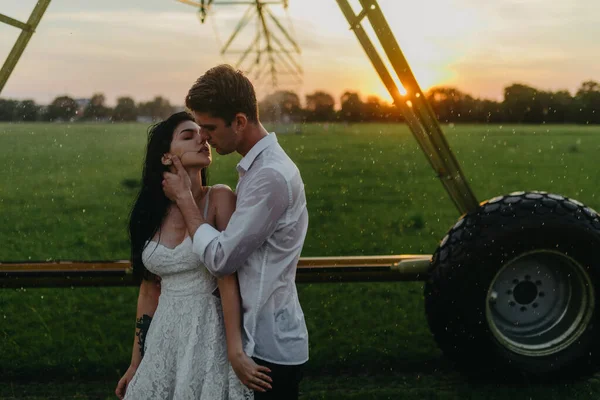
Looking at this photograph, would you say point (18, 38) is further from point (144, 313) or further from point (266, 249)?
point (266, 249)

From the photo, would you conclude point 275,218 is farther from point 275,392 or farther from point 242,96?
point 275,392

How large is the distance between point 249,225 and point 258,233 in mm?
42

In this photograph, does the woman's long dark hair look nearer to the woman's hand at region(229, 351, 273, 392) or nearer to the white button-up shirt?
the white button-up shirt

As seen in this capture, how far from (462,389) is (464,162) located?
18.0 meters

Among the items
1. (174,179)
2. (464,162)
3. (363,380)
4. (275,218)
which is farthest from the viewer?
(464,162)

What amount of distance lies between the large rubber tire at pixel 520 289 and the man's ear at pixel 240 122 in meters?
2.07

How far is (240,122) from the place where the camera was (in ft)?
8.71

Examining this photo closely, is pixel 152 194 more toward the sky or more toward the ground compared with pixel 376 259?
more toward the sky

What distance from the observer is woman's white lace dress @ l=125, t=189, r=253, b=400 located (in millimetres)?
2721

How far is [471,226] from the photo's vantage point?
439cm

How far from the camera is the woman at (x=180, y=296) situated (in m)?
2.70

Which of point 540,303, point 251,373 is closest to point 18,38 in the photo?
point 251,373

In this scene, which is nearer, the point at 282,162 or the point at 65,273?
the point at 282,162

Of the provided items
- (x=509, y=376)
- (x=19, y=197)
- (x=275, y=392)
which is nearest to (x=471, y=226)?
(x=509, y=376)
